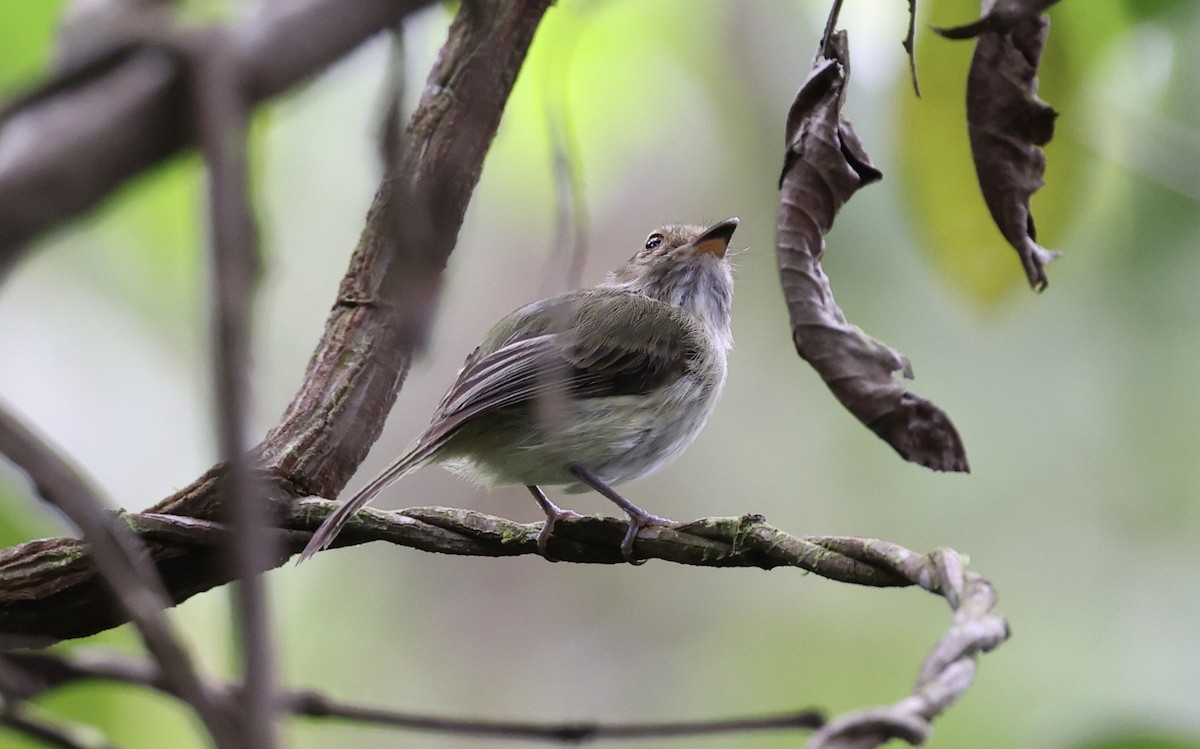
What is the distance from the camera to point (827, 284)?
203 centimetres

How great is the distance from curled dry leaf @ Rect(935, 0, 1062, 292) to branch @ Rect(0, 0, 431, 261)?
4.23 feet

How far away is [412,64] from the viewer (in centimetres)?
160

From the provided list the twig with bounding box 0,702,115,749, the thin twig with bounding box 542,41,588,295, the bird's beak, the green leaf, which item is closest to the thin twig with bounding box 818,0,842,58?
the thin twig with bounding box 542,41,588,295

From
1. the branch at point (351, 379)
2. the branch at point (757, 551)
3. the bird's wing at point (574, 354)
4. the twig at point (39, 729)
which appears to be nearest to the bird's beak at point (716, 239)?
the bird's wing at point (574, 354)

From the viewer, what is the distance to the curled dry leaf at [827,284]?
1.90m

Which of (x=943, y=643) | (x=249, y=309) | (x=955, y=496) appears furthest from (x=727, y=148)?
(x=249, y=309)

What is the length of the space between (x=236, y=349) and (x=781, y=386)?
24.8ft

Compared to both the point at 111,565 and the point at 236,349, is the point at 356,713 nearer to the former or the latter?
the point at 111,565

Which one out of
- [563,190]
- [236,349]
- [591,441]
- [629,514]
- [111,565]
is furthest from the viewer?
[591,441]

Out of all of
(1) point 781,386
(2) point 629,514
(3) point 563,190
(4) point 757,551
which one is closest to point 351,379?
(2) point 629,514

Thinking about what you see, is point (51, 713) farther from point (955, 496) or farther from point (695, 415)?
point (955, 496)

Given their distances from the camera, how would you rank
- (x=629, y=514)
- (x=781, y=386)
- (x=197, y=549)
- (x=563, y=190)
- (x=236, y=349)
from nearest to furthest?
1. (x=236, y=349)
2. (x=563, y=190)
3. (x=197, y=549)
4. (x=629, y=514)
5. (x=781, y=386)

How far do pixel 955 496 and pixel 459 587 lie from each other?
3356 mm

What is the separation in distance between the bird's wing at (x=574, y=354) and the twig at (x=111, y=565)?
7.07 ft
